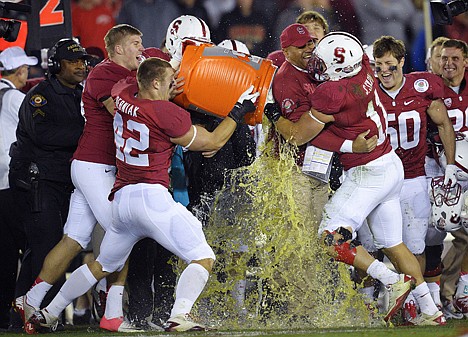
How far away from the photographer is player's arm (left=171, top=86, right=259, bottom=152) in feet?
20.1

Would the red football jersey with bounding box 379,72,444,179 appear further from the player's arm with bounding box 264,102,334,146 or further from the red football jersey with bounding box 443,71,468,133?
the player's arm with bounding box 264,102,334,146

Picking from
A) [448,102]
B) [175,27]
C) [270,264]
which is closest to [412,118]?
[448,102]

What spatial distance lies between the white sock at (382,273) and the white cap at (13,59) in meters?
3.39

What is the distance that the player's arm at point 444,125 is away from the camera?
7.30m

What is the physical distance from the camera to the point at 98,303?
7.53 m

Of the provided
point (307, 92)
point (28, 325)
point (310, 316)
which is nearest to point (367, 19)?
point (307, 92)

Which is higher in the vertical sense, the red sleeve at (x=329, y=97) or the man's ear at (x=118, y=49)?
the man's ear at (x=118, y=49)

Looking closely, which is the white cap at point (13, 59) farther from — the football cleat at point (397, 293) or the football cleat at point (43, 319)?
the football cleat at point (397, 293)

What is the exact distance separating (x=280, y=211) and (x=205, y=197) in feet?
1.91

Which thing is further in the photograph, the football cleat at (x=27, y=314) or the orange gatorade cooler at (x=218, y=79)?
the football cleat at (x=27, y=314)

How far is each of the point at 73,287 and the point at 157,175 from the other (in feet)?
3.00

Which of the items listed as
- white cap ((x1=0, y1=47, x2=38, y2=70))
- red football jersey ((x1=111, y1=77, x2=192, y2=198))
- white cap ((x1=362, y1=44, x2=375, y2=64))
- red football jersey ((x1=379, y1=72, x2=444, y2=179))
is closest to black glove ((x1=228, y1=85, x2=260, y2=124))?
red football jersey ((x1=111, y1=77, x2=192, y2=198))

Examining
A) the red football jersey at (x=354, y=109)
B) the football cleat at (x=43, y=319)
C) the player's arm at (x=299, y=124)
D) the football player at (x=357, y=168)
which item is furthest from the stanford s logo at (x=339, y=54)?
the football cleat at (x=43, y=319)

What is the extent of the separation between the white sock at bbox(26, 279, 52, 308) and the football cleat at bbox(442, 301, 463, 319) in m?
2.75
